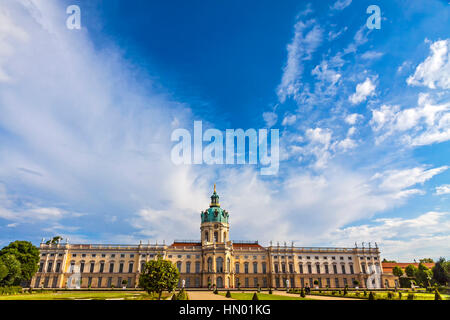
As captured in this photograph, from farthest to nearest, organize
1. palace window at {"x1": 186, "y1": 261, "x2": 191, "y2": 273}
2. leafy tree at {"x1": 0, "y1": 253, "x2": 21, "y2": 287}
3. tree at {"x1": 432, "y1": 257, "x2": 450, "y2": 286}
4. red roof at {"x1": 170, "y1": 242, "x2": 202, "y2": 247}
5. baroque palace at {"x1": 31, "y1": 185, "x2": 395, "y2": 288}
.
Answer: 1. red roof at {"x1": 170, "y1": 242, "x2": 202, "y2": 247}
2. palace window at {"x1": 186, "y1": 261, "x2": 191, "y2": 273}
3. baroque palace at {"x1": 31, "y1": 185, "x2": 395, "y2": 288}
4. tree at {"x1": 432, "y1": 257, "x2": 450, "y2": 286}
5. leafy tree at {"x1": 0, "y1": 253, "x2": 21, "y2": 287}

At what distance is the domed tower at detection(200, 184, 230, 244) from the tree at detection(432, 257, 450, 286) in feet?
167

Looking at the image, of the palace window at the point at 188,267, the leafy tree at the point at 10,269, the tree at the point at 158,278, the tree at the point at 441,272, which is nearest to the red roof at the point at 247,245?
the palace window at the point at 188,267

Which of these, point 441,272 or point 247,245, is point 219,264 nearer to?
point 247,245

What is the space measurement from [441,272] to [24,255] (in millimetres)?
92950

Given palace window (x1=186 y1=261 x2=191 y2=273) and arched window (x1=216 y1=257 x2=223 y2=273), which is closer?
arched window (x1=216 y1=257 x2=223 y2=273)

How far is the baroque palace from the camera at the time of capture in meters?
72.9

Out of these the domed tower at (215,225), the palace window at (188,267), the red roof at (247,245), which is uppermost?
the domed tower at (215,225)

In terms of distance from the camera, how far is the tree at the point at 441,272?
60125 mm

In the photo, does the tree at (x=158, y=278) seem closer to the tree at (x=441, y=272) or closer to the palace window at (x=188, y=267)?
the palace window at (x=188, y=267)

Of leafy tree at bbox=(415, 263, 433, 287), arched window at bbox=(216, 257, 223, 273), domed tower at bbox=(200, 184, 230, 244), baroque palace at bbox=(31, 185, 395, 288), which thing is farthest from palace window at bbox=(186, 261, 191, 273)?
leafy tree at bbox=(415, 263, 433, 287)

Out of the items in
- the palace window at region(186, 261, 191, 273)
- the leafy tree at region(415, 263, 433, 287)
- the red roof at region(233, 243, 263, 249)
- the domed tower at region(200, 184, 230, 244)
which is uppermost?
the domed tower at region(200, 184, 230, 244)

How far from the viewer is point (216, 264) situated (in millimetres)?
73562

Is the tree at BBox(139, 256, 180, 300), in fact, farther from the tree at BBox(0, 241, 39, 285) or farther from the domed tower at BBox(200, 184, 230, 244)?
the domed tower at BBox(200, 184, 230, 244)
